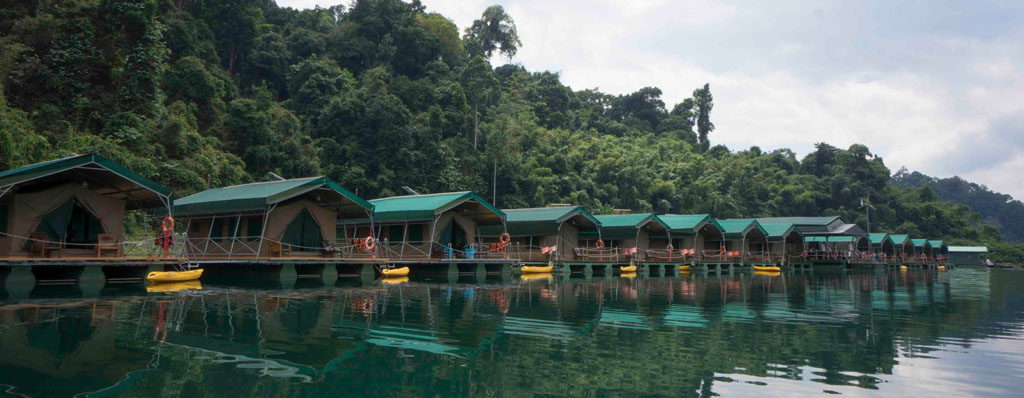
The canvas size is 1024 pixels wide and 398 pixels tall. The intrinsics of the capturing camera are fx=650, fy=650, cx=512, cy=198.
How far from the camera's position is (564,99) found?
3792 inches

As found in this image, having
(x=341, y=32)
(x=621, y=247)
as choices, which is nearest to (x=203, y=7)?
(x=341, y=32)

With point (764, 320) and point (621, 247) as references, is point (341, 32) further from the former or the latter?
point (764, 320)

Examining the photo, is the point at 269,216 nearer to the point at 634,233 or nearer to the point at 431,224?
the point at 431,224

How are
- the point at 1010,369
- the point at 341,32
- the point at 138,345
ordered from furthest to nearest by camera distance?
the point at 341,32
the point at 1010,369
the point at 138,345

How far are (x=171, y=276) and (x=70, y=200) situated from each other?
4311 mm

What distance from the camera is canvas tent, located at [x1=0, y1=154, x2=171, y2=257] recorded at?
57.1 ft

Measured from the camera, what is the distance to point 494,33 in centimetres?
9588

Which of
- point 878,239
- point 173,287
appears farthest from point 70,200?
point 878,239

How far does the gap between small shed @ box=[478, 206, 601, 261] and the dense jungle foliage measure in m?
15.9

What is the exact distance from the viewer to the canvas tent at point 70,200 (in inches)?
685

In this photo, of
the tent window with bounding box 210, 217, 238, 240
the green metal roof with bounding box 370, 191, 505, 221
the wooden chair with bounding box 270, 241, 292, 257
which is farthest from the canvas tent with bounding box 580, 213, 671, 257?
the tent window with bounding box 210, 217, 238, 240

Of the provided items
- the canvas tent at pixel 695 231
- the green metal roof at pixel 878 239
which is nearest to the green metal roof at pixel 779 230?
the canvas tent at pixel 695 231

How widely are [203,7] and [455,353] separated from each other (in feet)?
195

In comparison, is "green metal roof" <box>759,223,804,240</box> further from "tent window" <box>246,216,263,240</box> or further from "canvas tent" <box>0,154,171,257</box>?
"canvas tent" <box>0,154,171,257</box>
